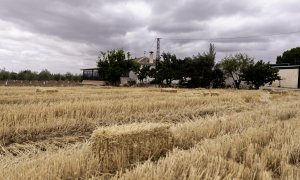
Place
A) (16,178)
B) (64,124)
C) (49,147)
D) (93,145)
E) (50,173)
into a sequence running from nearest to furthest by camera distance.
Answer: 1. (16,178)
2. (50,173)
3. (93,145)
4. (49,147)
5. (64,124)

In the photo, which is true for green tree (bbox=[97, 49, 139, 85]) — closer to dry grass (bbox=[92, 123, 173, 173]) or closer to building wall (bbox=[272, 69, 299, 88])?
building wall (bbox=[272, 69, 299, 88])

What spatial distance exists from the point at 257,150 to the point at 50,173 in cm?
340

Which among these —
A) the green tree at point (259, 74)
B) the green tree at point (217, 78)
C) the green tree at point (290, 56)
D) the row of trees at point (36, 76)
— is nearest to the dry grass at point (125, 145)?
the green tree at point (259, 74)

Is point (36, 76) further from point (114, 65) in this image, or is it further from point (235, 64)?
point (235, 64)

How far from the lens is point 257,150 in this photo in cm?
606

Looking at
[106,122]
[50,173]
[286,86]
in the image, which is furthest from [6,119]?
[286,86]

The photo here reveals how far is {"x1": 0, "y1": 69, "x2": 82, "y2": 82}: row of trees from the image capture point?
84.4 meters

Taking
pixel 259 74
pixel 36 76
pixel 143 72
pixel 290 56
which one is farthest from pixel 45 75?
pixel 290 56

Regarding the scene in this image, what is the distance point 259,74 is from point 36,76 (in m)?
54.8

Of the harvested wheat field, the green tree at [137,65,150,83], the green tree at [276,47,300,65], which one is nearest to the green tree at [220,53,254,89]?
the green tree at [137,65,150,83]

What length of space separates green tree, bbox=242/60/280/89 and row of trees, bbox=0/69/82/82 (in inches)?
1905

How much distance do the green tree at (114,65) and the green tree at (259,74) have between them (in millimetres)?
20470

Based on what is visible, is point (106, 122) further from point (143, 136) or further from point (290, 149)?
point (290, 149)

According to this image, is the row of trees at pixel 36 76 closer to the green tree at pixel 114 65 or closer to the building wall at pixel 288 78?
the green tree at pixel 114 65
